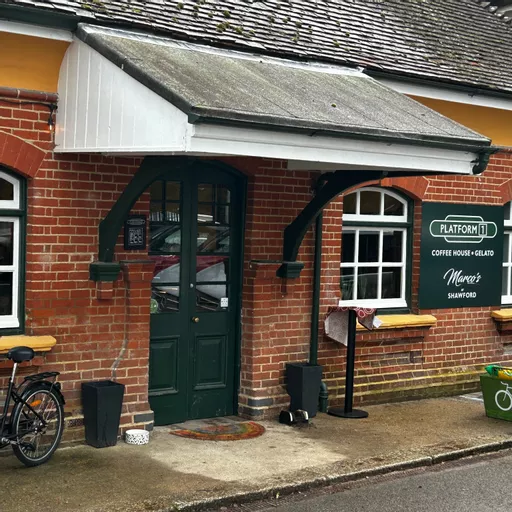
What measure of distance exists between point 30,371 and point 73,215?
1424 millimetres

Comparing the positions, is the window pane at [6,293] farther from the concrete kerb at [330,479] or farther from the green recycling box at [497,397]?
the green recycling box at [497,397]

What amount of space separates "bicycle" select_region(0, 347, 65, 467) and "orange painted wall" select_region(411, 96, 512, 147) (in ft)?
18.1

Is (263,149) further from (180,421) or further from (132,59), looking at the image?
(180,421)

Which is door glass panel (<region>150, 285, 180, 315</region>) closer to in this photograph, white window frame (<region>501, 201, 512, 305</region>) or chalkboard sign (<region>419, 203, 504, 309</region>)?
chalkboard sign (<region>419, 203, 504, 309</region>)

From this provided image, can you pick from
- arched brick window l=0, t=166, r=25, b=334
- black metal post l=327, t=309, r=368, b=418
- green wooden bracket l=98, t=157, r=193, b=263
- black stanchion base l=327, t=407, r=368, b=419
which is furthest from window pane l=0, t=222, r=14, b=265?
black stanchion base l=327, t=407, r=368, b=419

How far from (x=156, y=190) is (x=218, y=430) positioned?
7.99 ft

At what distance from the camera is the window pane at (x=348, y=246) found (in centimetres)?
1065

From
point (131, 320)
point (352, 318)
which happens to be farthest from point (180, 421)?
point (352, 318)

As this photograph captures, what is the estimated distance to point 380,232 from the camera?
11008mm

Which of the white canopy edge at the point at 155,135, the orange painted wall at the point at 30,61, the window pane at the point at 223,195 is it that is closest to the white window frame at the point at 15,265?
the white canopy edge at the point at 155,135

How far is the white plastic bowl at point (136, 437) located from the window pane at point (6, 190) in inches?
93.2

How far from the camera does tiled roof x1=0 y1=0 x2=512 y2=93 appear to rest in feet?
28.6

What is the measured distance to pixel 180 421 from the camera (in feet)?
30.8

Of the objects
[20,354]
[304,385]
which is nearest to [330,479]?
[304,385]
